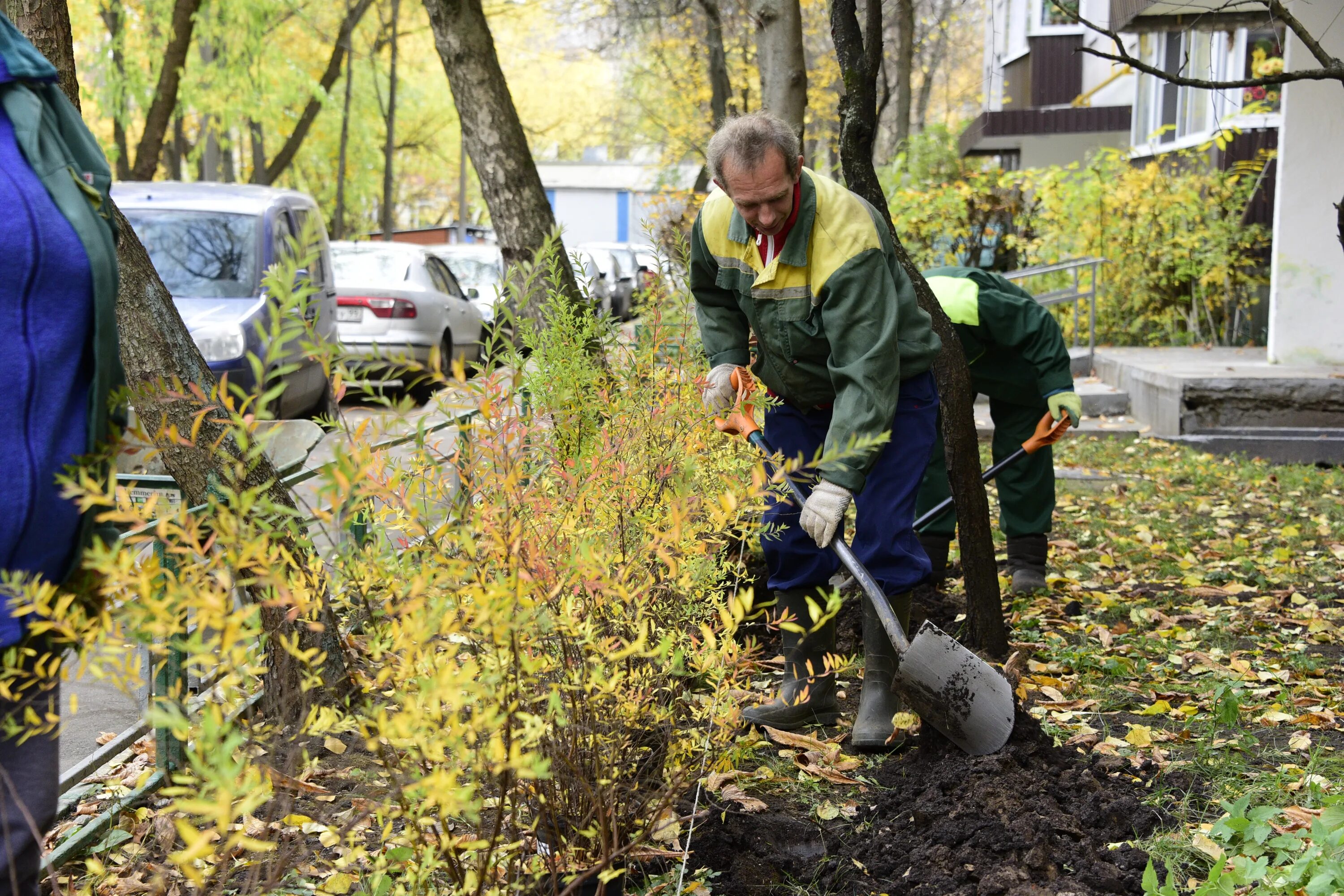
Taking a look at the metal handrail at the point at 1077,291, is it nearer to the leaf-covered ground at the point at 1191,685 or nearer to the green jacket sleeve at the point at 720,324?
the leaf-covered ground at the point at 1191,685

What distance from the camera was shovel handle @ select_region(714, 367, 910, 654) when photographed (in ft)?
10.8

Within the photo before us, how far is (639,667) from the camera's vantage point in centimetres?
266

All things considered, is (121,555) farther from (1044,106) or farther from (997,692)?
(1044,106)

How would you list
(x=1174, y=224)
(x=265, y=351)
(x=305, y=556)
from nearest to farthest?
(x=265, y=351), (x=305, y=556), (x=1174, y=224)

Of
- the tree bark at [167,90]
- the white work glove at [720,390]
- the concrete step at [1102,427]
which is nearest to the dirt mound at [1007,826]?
the white work glove at [720,390]

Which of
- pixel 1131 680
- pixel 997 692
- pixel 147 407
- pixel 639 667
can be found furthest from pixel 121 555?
pixel 1131 680

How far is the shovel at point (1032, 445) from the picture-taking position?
455cm

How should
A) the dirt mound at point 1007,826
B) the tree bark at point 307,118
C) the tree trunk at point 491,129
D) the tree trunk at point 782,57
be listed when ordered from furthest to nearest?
the tree bark at point 307,118 < the tree trunk at point 782,57 < the tree trunk at point 491,129 < the dirt mound at point 1007,826

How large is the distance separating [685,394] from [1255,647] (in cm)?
234

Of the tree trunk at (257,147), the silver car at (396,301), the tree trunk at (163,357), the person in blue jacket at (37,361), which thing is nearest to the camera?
the person in blue jacket at (37,361)

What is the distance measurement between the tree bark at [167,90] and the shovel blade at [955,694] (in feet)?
44.3

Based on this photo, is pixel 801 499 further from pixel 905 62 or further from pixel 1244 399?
pixel 905 62

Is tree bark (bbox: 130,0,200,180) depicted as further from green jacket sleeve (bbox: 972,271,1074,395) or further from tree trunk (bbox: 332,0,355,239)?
green jacket sleeve (bbox: 972,271,1074,395)

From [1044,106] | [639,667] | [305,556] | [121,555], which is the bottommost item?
[639,667]
